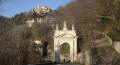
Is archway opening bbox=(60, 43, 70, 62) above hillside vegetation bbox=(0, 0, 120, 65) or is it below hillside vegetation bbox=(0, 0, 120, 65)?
below

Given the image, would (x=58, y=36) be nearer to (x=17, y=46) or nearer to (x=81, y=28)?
(x=81, y=28)

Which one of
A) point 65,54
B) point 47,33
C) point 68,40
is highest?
point 47,33

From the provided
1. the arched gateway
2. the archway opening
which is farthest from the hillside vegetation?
the archway opening

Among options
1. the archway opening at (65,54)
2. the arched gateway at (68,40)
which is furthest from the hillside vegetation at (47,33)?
the archway opening at (65,54)

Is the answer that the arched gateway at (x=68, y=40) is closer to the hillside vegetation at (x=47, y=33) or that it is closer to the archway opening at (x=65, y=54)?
the hillside vegetation at (x=47, y=33)

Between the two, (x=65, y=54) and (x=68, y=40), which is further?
(x=65, y=54)

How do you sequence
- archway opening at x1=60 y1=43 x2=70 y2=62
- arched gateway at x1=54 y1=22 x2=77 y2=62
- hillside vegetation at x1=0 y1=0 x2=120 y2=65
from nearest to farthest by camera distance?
hillside vegetation at x1=0 y1=0 x2=120 y2=65
arched gateway at x1=54 y1=22 x2=77 y2=62
archway opening at x1=60 y1=43 x2=70 y2=62

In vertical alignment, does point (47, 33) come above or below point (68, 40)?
above

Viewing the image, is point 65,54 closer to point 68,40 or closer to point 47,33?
point 68,40

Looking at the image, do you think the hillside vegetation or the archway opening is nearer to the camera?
the hillside vegetation

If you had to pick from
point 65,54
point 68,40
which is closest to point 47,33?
point 65,54

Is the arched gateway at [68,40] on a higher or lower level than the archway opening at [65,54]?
higher

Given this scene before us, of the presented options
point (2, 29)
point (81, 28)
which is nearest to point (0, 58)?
point (2, 29)

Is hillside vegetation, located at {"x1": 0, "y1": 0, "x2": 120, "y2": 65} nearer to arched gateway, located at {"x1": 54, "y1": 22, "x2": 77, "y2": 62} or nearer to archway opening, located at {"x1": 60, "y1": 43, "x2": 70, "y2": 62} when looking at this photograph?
arched gateway, located at {"x1": 54, "y1": 22, "x2": 77, "y2": 62}
